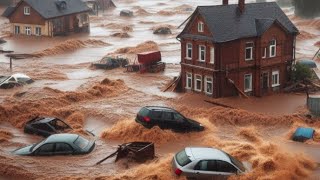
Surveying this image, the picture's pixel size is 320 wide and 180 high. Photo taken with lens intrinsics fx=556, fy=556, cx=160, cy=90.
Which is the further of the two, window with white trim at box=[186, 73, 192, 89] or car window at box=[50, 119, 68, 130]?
window with white trim at box=[186, 73, 192, 89]

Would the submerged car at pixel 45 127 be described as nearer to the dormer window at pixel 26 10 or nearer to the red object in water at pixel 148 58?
the red object in water at pixel 148 58

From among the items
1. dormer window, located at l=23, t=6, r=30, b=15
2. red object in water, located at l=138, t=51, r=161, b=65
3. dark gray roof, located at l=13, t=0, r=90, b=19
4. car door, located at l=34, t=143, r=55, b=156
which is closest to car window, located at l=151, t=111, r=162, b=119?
car door, located at l=34, t=143, r=55, b=156

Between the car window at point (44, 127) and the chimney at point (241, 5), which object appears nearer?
the car window at point (44, 127)

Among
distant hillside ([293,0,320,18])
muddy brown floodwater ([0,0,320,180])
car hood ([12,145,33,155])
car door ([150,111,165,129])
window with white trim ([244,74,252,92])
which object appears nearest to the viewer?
muddy brown floodwater ([0,0,320,180])

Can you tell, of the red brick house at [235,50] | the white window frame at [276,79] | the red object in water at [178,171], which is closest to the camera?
the red object in water at [178,171]

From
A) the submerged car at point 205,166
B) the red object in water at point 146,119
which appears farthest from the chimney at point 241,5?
the submerged car at point 205,166

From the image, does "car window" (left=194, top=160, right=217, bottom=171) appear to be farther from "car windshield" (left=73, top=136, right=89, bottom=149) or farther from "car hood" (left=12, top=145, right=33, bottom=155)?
"car hood" (left=12, top=145, right=33, bottom=155)

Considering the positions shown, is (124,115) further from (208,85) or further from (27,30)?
(27,30)
